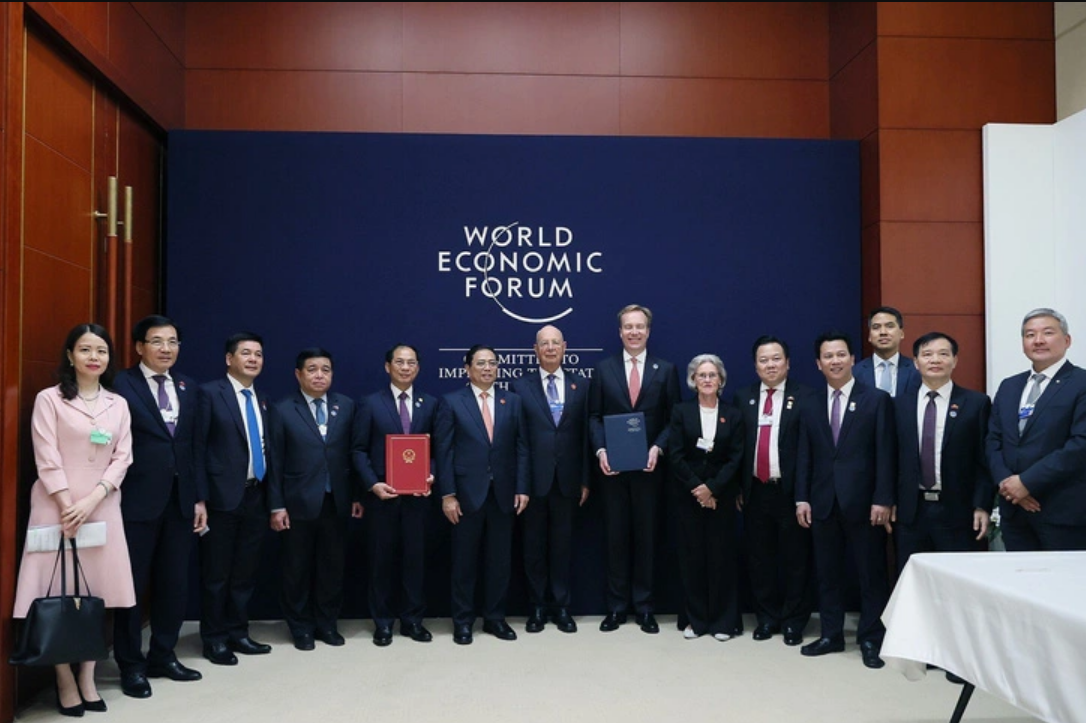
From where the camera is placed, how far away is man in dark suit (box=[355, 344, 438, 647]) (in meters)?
5.46

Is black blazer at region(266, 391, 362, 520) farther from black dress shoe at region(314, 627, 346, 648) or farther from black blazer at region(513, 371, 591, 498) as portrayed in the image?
black blazer at region(513, 371, 591, 498)

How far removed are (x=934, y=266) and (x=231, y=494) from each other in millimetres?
4626

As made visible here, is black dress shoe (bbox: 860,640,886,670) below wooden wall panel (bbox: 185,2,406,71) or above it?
below

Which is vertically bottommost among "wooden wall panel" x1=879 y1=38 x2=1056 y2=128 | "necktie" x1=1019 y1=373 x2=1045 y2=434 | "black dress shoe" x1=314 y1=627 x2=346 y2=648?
"black dress shoe" x1=314 y1=627 x2=346 y2=648

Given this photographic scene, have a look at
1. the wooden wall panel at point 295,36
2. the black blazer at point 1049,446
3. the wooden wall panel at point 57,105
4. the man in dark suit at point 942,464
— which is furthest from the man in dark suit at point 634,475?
the wooden wall panel at point 57,105

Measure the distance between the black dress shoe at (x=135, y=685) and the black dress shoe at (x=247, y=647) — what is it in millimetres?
783

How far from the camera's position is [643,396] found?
568cm

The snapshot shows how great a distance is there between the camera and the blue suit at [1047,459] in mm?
4305

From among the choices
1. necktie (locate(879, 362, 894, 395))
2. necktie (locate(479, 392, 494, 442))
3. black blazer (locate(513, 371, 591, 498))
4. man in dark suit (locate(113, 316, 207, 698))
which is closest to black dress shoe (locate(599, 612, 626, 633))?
black blazer (locate(513, 371, 591, 498))

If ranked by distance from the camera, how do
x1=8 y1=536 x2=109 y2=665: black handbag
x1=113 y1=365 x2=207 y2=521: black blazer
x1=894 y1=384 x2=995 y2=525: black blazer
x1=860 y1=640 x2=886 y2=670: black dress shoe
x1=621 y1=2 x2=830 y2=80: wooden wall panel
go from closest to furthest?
x1=8 y1=536 x2=109 y2=665: black handbag
x1=113 y1=365 x2=207 y2=521: black blazer
x1=894 y1=384 x2=995 y2=525: black blazer
x1=860 y1=640 x2=886 y2=670: black dress shoe
x1=621 y1=2 x2=830 y2=80: wooden wall panel

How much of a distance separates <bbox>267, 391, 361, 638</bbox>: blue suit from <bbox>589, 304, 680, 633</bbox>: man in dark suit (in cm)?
149

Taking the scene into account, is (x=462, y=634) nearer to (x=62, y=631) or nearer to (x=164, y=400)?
(x=164, y=400)

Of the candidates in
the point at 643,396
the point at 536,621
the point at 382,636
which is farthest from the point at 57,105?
the point at 536,621

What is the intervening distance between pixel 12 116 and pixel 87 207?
36.8 inches
